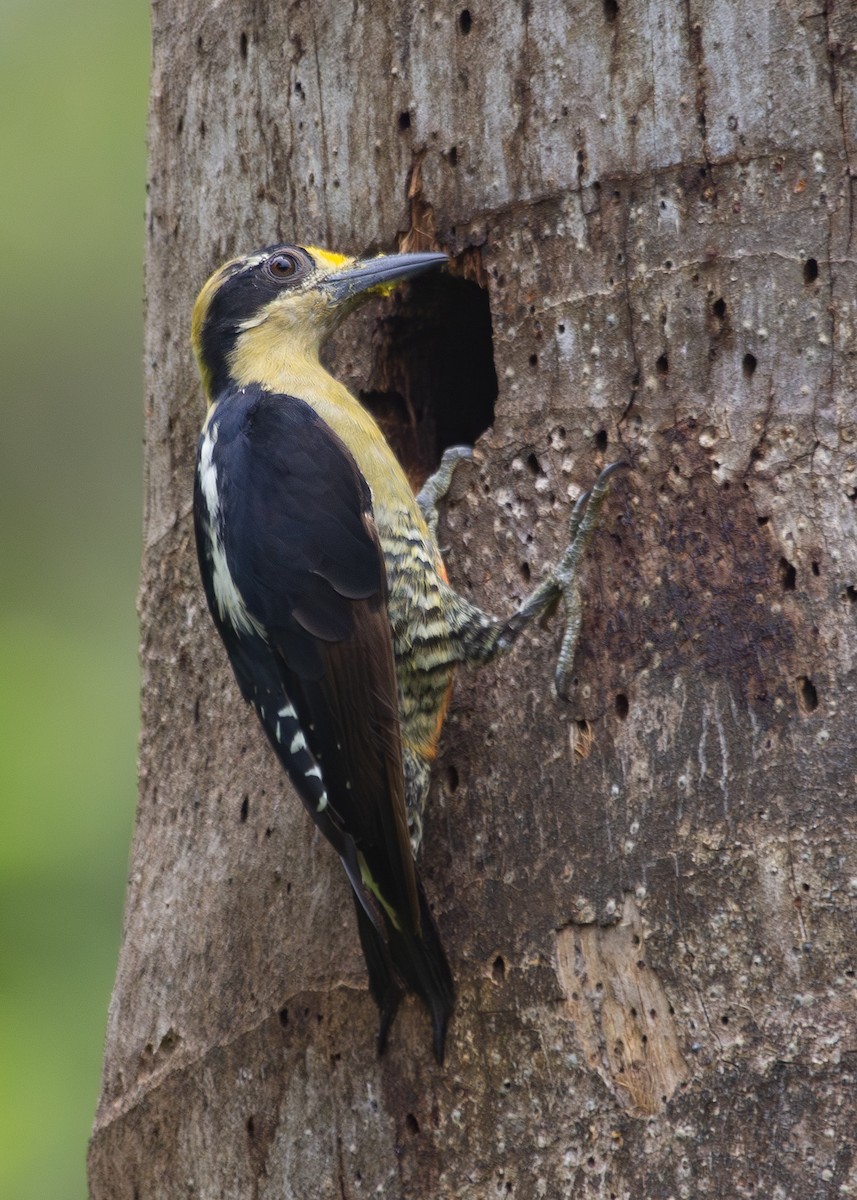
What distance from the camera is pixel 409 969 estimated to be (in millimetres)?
3248

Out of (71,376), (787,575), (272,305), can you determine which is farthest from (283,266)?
(71,376)

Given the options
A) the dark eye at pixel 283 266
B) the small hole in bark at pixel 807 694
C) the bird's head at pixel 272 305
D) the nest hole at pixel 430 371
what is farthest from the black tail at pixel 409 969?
the dark eye at pixel 283 266

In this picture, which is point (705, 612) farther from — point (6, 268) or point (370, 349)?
point (6, 268)

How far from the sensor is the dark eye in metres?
4.04

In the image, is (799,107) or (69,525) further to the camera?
(69,525)

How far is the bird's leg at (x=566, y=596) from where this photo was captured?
133 inches

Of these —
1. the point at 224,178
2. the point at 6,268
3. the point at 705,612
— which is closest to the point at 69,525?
the point at 6,268

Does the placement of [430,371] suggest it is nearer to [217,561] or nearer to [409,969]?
[217,561]

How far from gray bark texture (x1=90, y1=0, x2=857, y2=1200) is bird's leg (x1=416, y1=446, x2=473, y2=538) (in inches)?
2.0

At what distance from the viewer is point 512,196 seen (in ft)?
12.1

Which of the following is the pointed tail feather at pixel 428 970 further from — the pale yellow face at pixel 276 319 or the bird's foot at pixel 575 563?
the pale yellow face at pixel 276 319

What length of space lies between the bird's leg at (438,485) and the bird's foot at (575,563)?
41cm

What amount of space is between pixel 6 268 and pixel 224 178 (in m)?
5.20

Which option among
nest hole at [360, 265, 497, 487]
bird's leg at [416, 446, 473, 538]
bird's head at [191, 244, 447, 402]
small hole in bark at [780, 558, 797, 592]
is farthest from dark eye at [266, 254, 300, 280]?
small hole in bark at [780, 558, 797, 592]
